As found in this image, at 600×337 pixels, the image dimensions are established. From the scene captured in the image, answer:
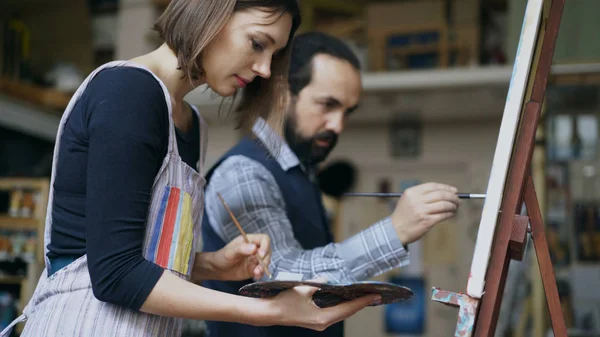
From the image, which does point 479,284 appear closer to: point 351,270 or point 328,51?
point 351,270

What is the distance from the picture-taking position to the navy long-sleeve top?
0.91 metres

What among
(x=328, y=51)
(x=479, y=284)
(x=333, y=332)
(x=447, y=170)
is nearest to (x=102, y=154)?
(x=479, y=284)

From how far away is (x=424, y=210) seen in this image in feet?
4.53

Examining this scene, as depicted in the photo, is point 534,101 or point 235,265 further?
point 235,265

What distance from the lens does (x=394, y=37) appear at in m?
4.85

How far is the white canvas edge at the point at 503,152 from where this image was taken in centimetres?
94

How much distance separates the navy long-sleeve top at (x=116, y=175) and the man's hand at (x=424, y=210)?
0.58 meters

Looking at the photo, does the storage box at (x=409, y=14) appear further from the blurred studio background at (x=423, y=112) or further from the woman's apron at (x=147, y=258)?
the woman's apron at (x=147, y=258)

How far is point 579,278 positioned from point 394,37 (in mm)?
1937

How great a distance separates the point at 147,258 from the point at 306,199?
0.65m

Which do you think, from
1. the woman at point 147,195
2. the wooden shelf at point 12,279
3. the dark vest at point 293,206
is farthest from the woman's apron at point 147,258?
the wooden shelf at point 12,279

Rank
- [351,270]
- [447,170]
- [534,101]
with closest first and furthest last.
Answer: [534,101] < [351,270] < [447,170]

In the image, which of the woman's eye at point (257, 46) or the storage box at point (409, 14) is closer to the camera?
the woman's eye at point (257, 46)

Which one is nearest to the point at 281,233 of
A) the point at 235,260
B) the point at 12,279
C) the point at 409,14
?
the point at 235,260
